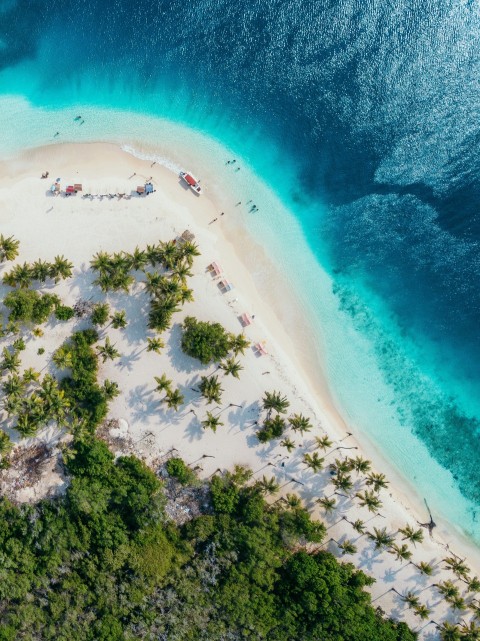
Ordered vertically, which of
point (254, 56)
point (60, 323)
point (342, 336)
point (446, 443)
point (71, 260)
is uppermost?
point (254, 56)

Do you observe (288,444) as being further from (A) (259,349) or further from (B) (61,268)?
(B) (61,268)

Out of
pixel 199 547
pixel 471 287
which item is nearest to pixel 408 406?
pixel 471 287

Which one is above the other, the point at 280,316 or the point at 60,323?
the point at 60,323

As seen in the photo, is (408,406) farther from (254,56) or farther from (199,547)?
(254,56)

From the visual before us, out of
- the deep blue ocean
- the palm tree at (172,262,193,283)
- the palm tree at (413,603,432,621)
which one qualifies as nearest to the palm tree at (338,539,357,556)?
the palm tree at (413,603,432,621)

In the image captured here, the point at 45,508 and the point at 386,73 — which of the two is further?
the point at 386,73
